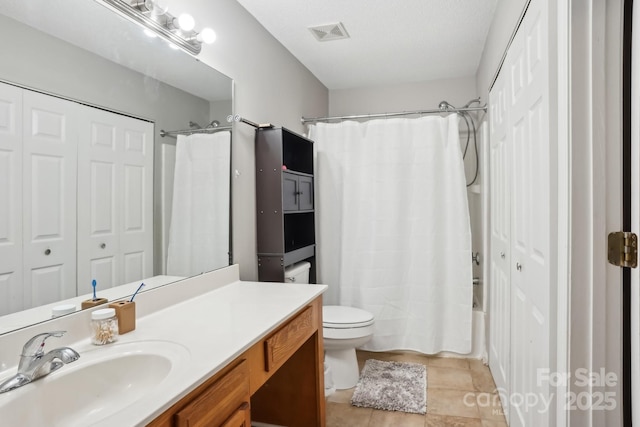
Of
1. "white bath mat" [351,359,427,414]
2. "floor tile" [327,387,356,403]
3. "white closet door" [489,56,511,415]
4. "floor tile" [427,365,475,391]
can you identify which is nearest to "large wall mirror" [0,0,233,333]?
"floor tile" [327,387,356,403]

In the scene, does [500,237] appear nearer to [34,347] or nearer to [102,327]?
[102,327]

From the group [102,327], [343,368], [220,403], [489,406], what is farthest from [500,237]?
[102,327]

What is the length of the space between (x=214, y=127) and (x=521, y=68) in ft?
4.63

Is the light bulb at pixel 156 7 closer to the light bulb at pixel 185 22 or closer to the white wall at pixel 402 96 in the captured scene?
the light bulb at pixel 185 22

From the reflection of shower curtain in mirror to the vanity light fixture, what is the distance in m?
0.41

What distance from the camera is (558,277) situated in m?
1.01

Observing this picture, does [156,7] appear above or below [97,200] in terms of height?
above

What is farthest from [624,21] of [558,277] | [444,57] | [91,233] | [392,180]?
[444,57]

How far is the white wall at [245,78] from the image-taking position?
1.89m

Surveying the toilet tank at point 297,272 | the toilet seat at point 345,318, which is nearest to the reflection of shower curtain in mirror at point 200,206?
the toilet tank at point 297,272

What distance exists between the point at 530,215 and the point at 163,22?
5.35ft

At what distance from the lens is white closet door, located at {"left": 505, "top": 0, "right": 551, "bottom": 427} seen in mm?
1152

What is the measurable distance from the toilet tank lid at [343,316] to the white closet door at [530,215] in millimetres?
868

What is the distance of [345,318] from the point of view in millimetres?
2324
